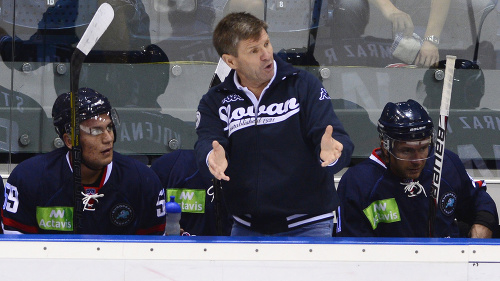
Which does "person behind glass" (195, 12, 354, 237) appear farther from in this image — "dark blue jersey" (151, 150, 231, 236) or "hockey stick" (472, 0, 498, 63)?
"hockey stick" (472, 0, 498, 63)

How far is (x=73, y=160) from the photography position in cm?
294

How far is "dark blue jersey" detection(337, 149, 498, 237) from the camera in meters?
3.09

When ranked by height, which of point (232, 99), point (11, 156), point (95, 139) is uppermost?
point (232, 99)

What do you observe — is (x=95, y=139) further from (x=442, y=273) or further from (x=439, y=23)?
(x=439, y=23)

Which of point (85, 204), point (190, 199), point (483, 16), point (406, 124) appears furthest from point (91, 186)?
point (483, 16)

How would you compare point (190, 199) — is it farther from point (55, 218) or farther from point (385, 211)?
point (385, 211)

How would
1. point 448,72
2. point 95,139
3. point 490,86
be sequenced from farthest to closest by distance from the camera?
point 490,86
point 95,139
point 448,72

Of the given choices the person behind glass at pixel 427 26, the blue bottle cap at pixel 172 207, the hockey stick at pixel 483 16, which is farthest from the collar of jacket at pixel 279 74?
the hockey stick at pixel 483 16

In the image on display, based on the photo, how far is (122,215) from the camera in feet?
9.84

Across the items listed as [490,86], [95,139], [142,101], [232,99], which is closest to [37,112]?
[142,101]

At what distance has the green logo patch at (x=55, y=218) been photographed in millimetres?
2916

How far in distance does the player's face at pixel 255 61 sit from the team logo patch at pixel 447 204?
103cm

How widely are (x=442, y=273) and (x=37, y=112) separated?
7.47 feet

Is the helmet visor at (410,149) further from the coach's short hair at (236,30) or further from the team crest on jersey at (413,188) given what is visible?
the coach's short hair at (236,30)
